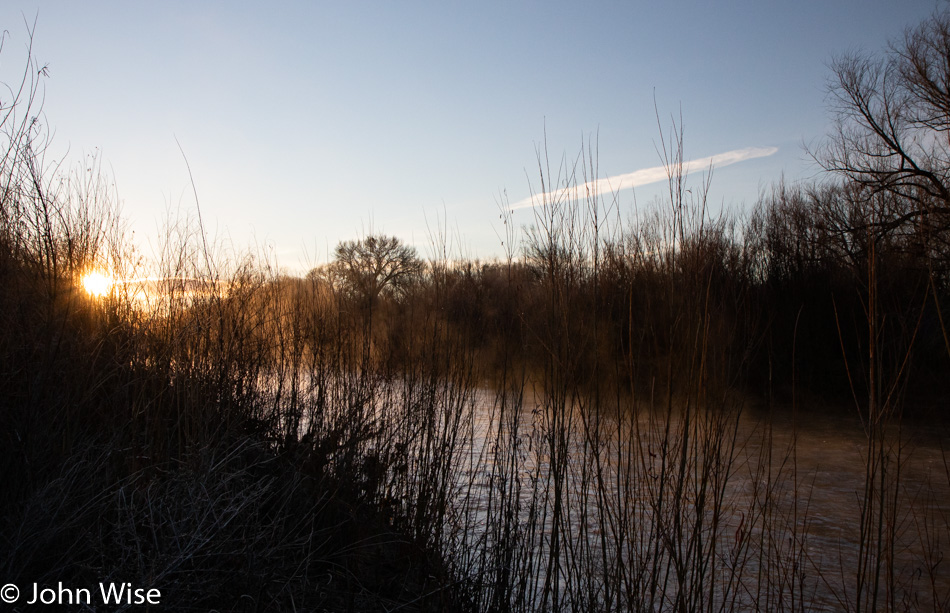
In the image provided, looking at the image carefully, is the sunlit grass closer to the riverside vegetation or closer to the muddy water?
the riverside vegetation

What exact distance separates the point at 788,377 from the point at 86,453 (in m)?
11.6

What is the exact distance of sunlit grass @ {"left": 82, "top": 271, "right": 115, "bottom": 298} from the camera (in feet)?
11.8

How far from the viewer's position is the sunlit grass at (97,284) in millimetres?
3584

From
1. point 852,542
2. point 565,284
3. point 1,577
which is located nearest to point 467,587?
point 565,284

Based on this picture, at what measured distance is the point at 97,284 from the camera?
366 centimetres

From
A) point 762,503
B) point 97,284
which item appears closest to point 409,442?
point 97,284

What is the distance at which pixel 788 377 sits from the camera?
11.2 metres

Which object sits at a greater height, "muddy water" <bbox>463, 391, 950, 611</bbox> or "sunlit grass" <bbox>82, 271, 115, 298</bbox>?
"sunlit grass" <bbox>82, 271, 115, 298</bbox>

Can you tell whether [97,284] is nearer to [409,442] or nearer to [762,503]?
[409,442]

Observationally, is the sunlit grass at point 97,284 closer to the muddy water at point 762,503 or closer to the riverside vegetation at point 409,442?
the riverside vegetation at point 409,442

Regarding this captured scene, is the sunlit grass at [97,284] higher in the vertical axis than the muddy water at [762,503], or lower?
higher

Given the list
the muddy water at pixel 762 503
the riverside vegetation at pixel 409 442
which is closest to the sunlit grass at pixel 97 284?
the riverside vegetation at pixel 409 442

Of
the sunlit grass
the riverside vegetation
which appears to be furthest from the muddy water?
the sunlit grass

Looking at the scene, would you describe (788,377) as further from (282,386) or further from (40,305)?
(40,305)
